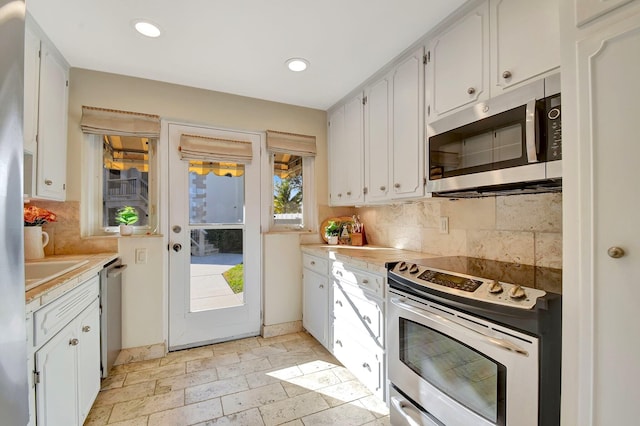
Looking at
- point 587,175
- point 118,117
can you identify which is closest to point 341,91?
point 118,117

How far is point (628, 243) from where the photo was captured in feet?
2.54

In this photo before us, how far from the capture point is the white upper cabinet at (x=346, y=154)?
8.63 ft

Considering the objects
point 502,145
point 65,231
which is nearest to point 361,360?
point 502,145

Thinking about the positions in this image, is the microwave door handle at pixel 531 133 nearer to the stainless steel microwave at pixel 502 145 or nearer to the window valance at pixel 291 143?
the stainless steel microwave at pixel 502 145

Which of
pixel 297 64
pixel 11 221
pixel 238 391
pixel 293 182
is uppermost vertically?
pixel 297 64

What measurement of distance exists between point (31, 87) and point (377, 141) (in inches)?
91.1

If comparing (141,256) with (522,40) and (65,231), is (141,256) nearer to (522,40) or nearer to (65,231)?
(65,231)

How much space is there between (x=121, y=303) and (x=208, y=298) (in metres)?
0.69

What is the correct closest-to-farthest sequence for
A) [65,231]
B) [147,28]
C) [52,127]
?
[147,28] → [52,127] → [65,231]

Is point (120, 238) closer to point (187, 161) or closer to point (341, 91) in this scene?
point (187, 161)

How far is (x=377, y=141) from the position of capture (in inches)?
93.3

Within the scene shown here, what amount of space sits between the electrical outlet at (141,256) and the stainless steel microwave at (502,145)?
2.35 metres

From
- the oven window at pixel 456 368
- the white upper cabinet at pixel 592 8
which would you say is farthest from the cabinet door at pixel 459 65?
the oven window at pixel 456 368

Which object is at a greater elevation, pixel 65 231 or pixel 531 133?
pixel 531 133
